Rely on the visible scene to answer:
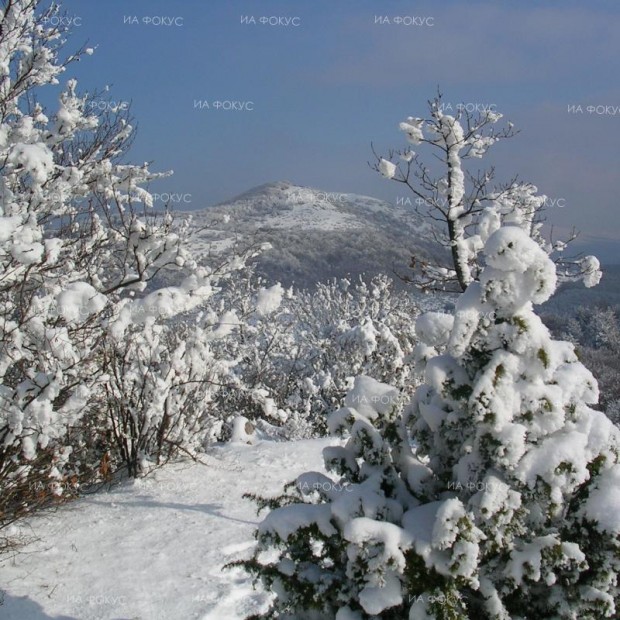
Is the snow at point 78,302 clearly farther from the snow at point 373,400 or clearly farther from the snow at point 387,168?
the snow at point 387,168

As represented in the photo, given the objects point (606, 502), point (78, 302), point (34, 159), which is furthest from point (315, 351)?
point (606, 502)

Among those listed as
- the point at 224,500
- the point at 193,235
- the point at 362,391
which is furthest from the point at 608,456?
the point at 193,235

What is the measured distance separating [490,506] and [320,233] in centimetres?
8377

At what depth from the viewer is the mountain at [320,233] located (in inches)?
2616

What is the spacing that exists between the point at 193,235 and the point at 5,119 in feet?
7.25

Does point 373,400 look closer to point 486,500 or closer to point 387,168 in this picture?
point 486,500

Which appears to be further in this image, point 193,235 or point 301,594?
point 193,235

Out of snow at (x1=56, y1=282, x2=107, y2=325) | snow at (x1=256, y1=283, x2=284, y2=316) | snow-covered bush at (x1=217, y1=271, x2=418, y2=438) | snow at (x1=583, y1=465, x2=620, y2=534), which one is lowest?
snow-covered bush at (x1=217, y1=271, x2=418, y2=438)

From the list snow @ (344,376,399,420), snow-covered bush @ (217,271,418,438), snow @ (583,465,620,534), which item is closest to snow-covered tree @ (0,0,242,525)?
snow @ (344,376,399,420)

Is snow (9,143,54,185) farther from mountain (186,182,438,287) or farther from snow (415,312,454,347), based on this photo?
mountain (186,182,438,287)

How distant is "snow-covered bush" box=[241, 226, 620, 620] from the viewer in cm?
248

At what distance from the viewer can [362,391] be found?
10.8ft

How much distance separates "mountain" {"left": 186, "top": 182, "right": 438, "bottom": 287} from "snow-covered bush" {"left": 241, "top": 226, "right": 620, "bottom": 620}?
27932 millimetres

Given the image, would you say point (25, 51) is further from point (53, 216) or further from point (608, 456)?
point (608, 456)
